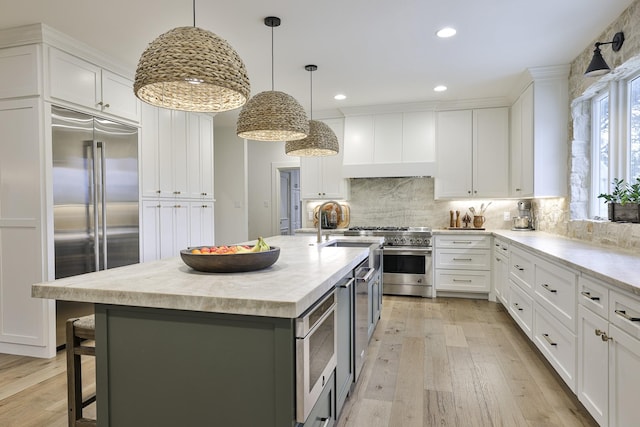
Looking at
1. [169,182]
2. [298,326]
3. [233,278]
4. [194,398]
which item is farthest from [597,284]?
[169,182]

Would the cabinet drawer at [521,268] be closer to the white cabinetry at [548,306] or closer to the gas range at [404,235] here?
the white cabinetry at [548,306]

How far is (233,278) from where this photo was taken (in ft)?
5.57

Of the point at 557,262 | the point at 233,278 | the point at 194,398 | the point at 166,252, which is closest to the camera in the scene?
the point at 194,398

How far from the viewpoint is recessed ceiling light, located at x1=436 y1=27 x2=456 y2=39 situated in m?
3.09

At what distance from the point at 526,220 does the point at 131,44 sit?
15.3 ft

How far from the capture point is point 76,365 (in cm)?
187

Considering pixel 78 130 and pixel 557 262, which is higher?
pixel 78 130

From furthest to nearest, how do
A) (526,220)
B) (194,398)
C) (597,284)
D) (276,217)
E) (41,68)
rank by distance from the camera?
(276,217), (526,220), (41,68), (597,284), (194,398)

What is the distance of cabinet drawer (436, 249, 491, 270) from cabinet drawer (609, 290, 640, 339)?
122 inches

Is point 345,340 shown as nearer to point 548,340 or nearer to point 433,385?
point 433,385

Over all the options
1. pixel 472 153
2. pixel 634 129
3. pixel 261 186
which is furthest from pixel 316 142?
pixel 261 186

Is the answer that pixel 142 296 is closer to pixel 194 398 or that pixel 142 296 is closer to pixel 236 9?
pixel 194 398

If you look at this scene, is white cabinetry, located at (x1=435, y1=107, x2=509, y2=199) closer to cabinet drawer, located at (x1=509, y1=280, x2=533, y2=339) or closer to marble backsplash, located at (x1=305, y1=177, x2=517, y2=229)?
marble backsplash, located at (x1=305, y1=177, x2=517, y2=229)

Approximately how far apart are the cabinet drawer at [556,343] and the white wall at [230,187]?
187 inches
